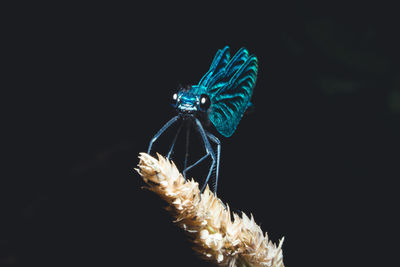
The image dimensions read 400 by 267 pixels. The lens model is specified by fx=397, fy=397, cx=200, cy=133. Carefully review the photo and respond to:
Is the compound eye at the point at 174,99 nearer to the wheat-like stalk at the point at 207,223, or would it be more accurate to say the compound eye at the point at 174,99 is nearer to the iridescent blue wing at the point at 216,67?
the iridescent blue wing at the point at 216,67

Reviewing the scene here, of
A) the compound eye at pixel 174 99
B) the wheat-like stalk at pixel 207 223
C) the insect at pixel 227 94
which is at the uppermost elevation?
the insect at pixel 227 94

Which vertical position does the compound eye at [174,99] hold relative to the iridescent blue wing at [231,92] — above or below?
below

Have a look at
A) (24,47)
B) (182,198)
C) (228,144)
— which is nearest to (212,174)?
(182,198)

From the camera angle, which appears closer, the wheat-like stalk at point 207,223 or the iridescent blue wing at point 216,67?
the wheat-like stalk at point 207,223

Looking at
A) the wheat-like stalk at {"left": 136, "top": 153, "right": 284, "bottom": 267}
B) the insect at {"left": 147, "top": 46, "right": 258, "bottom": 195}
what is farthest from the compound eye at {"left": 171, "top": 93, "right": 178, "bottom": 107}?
the wheat-like stalk at {"left": 136, "top": 153, "right": 284, "bottom": 267}

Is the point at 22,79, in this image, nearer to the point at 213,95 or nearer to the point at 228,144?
the point at 228,144

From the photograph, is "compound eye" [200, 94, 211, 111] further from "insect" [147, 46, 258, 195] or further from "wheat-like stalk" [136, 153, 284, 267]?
"wheat-like stalk" [136, 153, 284, 267]

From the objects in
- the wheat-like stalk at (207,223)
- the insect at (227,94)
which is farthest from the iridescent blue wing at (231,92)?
the wheat-like stalk at (207,223)
